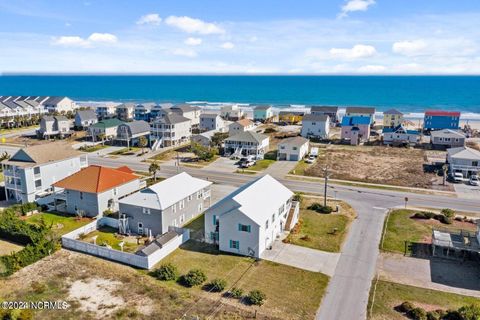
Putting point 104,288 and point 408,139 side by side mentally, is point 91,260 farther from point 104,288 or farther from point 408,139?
point 408,139

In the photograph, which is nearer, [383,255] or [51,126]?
[383,255]

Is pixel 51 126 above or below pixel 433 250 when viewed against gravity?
above

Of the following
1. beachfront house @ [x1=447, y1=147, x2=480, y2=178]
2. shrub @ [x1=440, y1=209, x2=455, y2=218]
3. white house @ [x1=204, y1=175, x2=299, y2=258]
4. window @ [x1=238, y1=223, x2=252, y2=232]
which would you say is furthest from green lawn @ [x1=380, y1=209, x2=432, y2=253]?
beachfront house @ [x1=447, y1=147, x2=480, y2=178]

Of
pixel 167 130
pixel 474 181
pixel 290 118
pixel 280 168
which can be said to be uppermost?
pixel 290 118

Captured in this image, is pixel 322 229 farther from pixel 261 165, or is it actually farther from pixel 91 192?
pixel 261 165

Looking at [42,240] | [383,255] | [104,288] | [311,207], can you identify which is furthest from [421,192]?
[42,240]

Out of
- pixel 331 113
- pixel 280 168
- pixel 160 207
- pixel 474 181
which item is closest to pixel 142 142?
pixel 280 168

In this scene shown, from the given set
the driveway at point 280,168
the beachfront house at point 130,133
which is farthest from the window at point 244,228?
the beachfront house at point 130,133
